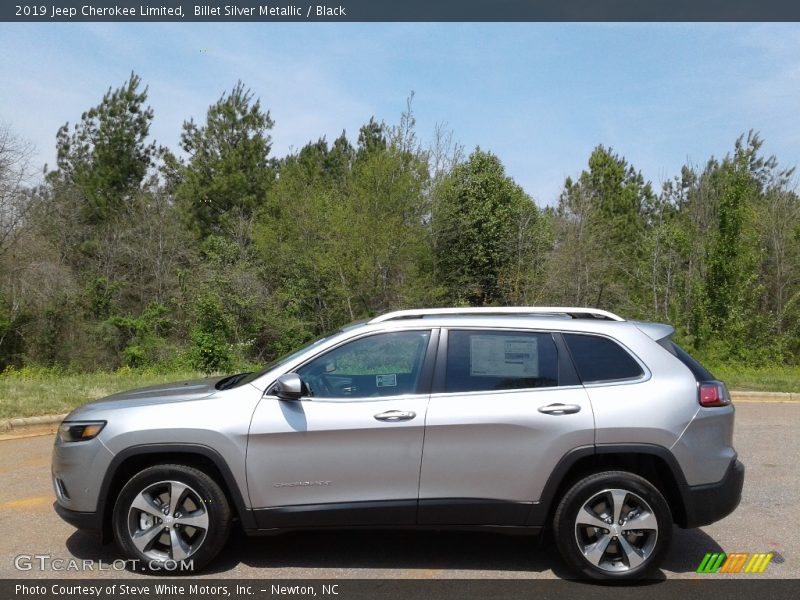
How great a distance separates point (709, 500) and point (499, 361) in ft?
5.10

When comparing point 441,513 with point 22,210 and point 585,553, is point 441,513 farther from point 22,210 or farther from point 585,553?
point 22,210

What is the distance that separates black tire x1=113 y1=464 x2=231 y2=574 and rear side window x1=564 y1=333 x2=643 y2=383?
2426 mm

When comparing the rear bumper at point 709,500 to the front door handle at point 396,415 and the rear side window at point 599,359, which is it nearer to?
the rear side window at point 599,359

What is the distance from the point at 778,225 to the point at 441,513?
28.5 meters

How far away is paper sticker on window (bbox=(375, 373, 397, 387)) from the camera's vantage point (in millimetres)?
4938

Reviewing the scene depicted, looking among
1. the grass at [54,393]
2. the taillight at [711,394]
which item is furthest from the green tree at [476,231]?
the taillight at [711,394]

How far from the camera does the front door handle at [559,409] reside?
4723 millimetres

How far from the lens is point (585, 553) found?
184 inches

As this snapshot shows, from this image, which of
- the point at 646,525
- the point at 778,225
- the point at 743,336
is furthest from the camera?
the point at 778,225

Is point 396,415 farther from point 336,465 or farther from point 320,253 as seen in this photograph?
point 320,253

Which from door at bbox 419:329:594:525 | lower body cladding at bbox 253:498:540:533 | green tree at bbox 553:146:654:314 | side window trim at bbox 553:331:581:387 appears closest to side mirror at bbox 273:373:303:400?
lower body cladding at bbox 253:498:540:533

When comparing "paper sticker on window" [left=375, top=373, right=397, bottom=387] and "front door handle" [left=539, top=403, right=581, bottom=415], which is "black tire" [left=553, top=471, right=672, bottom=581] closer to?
"front door handle" [left=539, top=403, right=581, bottom=415]

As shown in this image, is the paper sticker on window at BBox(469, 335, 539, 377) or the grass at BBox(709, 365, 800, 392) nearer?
the paper sticker on window at BBox(469, 335, 539, 377)

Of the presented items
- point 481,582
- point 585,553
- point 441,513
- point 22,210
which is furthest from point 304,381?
point 22,210
